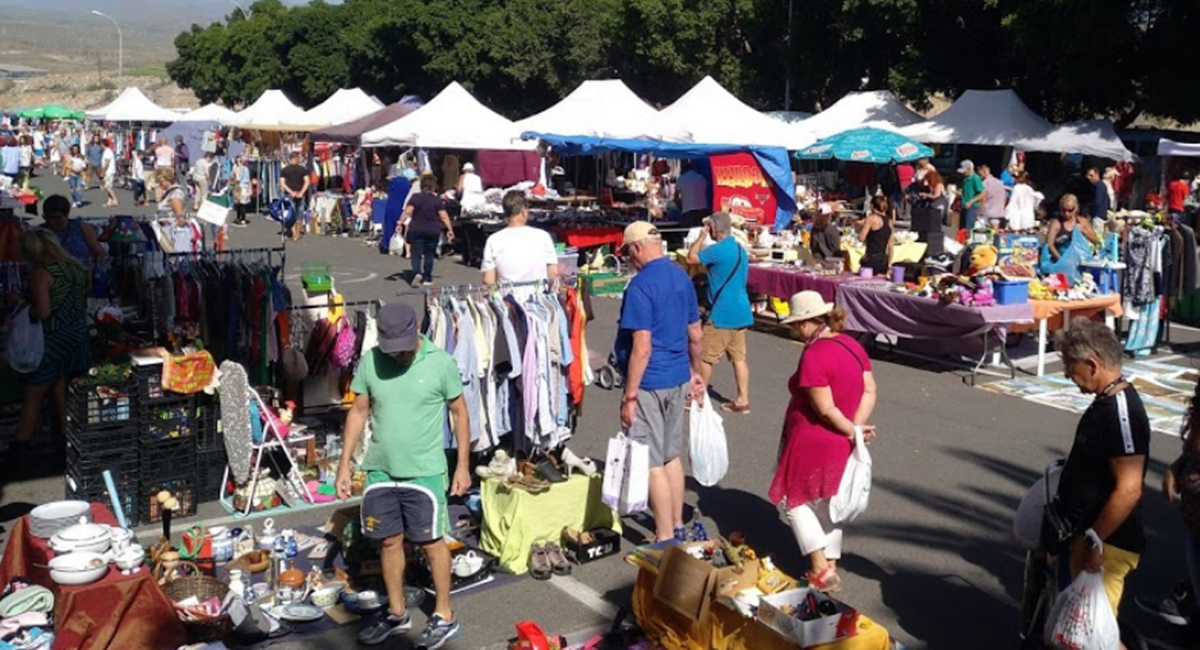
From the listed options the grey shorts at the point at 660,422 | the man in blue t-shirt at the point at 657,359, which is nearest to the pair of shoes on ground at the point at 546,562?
the man in blue t-shirt at the point at 657,359

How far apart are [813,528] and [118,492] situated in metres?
4.30

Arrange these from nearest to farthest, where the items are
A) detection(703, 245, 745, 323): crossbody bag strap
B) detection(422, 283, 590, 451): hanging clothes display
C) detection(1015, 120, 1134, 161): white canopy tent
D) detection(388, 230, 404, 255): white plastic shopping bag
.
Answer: detection(422, 283, 590, 451): hanging clothes display → detection(703, 245, 745, 323): crossbody bag strap → detection(388, 230, 404, 255): white plastic shopping bag → detection(1015, 120, 1134, 161): white canopy tent

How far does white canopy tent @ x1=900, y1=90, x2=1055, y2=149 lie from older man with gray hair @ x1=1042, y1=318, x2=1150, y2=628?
23.5m

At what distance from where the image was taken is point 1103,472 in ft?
15.9

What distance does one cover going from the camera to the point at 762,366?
12.7m

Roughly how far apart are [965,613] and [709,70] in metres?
36.0

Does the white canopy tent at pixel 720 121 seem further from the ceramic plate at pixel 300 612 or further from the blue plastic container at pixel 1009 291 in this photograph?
the ceramic plate at pixel 300 612

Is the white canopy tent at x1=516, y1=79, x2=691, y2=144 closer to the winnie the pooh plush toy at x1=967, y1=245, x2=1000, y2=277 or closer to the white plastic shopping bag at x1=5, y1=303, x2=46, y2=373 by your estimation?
the winnie the pooh plush toy at x1=967, y1=245, x2=1000, y2=277

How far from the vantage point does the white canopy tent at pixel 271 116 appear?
34656 millimetres

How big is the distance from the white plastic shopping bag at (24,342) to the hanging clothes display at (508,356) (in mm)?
2639

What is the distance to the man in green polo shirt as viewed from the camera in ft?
18.6

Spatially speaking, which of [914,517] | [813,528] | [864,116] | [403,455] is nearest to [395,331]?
[403,455]

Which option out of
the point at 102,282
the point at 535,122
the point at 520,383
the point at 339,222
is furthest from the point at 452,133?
the point at 520,383

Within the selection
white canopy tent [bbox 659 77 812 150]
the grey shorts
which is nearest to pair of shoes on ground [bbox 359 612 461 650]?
the grey shorts
